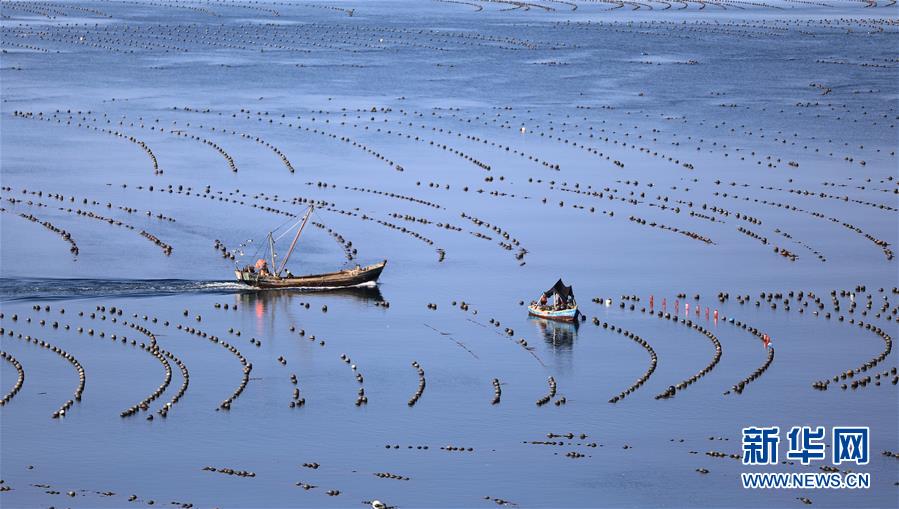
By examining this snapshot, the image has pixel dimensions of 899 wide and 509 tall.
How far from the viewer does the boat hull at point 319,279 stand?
99.3 m

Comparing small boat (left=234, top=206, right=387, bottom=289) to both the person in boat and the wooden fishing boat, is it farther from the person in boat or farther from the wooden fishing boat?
the wooden fishing boat

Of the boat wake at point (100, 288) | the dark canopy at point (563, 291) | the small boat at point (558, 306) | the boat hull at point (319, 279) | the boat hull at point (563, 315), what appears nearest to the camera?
the boat hull at point (563, 315)

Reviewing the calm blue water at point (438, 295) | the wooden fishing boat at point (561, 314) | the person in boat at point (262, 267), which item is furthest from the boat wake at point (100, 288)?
the wooden fishing boat at point (561, 314)

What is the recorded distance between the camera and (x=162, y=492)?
213 ft

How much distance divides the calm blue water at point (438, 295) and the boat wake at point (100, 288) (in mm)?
306

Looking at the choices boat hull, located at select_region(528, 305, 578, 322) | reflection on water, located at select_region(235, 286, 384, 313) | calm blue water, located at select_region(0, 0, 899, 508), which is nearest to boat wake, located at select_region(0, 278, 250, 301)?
calm blue water, located at select_region(0, 0, 899, 508)

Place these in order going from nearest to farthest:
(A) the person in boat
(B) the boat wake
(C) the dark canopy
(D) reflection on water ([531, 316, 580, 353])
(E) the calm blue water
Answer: (E) the calm blue water → (D) reflection on water ([531, 316, 580, 353]) → (C) the dark canopy → (B) the boat wake → (A) the person in boat

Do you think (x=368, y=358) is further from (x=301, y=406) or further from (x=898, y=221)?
(x=898, y=221)

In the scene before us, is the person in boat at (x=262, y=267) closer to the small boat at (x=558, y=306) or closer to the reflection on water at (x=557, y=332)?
the small boat at (x=558, y=306)

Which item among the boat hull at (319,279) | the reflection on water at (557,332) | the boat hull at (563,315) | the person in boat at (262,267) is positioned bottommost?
the reflection on water at (557,332)

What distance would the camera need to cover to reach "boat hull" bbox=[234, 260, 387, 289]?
99312 mm

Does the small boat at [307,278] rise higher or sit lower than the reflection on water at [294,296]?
higher

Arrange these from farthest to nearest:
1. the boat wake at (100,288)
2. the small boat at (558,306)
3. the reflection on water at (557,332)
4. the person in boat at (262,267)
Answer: the person in boat at (262,267), the boat wake at (100,288), the small boat at (558,306), the reflection on water at (557,332)

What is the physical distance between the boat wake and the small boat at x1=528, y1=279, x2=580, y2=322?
1679cm
